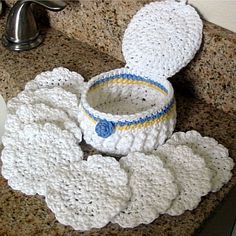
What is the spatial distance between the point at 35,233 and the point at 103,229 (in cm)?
8

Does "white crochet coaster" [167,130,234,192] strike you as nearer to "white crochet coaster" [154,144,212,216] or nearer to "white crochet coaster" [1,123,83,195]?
"white crochet coaster" [154,144,212,216]

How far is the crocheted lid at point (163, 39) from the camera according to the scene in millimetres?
670

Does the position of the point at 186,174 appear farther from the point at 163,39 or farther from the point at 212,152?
the point at 163,39

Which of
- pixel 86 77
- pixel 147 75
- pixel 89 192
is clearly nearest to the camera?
pixel 89 192

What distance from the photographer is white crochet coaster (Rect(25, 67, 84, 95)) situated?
2.40 ft

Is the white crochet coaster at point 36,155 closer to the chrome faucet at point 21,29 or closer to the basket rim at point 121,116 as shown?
the basket rim at point 121,116

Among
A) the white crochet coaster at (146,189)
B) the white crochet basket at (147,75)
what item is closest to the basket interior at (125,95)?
the white crochet basket at (147,75)

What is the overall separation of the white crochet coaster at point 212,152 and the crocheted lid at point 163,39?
99 millimetres

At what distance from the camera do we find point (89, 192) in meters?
0.56

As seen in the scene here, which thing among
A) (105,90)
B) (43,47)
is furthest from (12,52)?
(105,90)

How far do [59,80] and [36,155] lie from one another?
0.18 m

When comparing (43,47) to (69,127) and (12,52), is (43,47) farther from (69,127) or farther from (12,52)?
(69,127)

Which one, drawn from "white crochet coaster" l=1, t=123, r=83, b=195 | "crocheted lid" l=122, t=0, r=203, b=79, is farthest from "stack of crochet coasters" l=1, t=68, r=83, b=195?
"crocheted lid" l=122, t=0, r=203, b=79

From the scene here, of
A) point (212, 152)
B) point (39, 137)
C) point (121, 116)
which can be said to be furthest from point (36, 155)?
point (212, 152)
